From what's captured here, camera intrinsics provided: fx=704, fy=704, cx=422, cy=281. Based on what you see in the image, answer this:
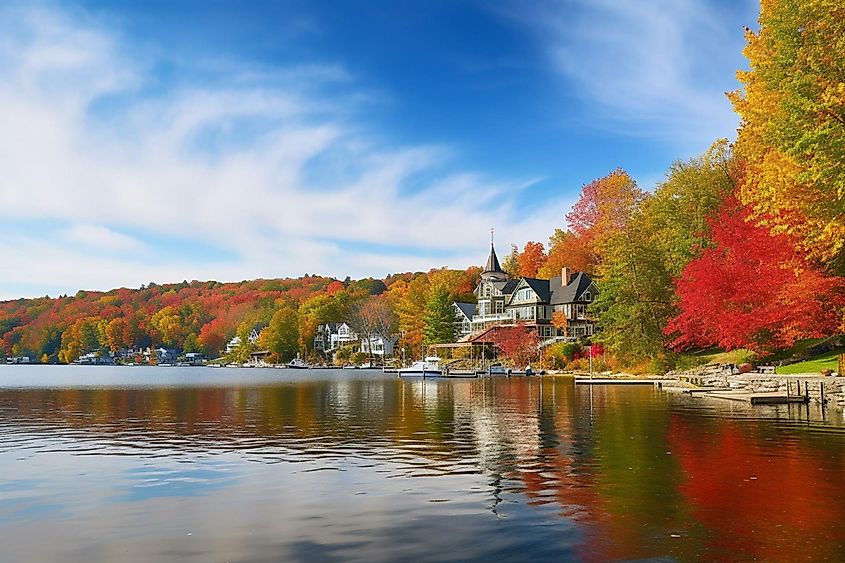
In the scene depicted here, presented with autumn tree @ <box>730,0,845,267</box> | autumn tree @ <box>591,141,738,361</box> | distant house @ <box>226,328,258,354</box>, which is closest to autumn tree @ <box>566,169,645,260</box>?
autumn tree @ <box>591,141,738,361</box>

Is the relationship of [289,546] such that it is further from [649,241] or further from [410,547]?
[649,241]

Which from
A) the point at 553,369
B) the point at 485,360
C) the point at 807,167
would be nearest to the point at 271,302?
the point at 485,360

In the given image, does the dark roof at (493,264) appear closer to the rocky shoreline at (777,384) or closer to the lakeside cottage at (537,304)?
the lakeside cottage at (537,304)

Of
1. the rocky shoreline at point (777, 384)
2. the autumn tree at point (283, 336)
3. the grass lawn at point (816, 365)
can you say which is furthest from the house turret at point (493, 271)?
the grass lawn at point (816, 365)

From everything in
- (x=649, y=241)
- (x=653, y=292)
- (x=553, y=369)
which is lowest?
(x=553, y=369)

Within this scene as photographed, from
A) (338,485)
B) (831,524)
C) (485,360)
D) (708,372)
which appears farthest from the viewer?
(485,360)

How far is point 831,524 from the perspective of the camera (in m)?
10.7

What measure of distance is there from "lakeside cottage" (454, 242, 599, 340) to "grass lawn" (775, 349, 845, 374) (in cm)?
5052

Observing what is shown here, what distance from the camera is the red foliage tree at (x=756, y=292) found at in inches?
1262

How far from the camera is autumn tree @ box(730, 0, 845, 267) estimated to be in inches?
893

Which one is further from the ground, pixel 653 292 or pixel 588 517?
pixel 653 292

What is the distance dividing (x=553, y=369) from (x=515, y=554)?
71492 mm

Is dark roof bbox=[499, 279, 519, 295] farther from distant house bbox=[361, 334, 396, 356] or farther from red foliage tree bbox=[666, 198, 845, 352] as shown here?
red foliage tree bbox=[666, 198, 845, 352]

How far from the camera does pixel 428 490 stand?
13.7m
